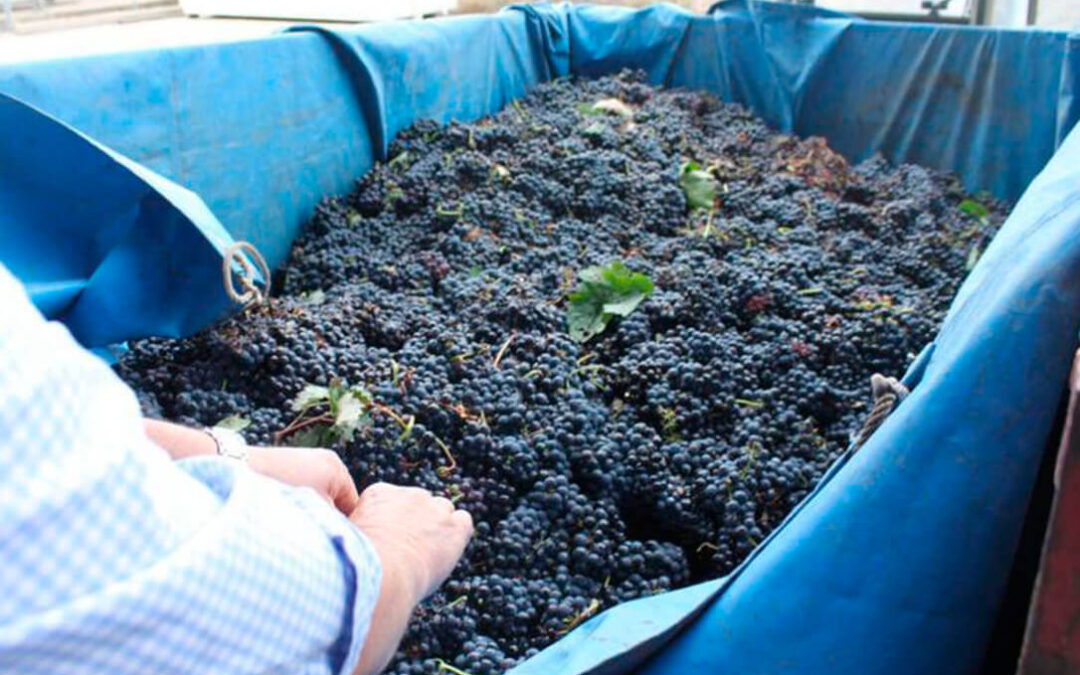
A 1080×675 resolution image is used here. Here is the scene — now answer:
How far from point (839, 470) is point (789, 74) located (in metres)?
3.04

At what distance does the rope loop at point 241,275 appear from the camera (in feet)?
5.24

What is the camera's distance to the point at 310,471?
1132mm

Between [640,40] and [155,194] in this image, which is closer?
[155,194]

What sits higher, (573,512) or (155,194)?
(155,194)

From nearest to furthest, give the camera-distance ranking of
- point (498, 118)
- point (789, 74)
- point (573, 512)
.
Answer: point (573, 512)
point (498, 118)
point (789, 74)

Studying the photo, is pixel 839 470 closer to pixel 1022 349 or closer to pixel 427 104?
pixel 1022 349

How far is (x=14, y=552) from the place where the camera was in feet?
1.51

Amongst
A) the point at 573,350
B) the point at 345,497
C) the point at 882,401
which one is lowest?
the point at 573,350

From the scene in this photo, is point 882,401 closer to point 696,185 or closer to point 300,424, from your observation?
point 300,424

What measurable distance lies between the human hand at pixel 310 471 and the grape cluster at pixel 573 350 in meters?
0.26

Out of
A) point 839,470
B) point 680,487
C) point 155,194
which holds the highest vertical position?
point 155,194

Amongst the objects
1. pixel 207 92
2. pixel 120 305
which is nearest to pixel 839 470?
pixel 120 305

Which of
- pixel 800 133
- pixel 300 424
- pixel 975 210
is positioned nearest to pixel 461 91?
pixel 800 133

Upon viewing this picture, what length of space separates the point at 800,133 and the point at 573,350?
2393 millimetres
